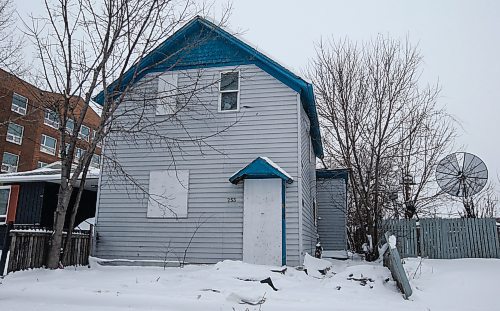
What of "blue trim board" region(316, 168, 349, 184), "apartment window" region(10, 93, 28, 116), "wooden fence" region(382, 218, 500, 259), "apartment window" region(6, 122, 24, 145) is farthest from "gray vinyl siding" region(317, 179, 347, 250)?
"apartment window" region(6, 122, 24, 145)

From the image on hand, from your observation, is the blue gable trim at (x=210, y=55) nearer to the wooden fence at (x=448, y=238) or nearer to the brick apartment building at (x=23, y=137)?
the wooden fence at (x=448, y=238)

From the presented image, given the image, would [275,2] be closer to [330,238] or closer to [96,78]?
[96,78]

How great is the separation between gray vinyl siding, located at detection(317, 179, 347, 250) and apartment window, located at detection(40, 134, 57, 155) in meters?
28.5

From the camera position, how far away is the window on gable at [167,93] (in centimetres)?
1242

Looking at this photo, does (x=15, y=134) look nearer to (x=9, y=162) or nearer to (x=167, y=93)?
(x=9, y=162)

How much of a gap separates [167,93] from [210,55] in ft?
6.11

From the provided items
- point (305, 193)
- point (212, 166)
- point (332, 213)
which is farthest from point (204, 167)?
point (332, 213)

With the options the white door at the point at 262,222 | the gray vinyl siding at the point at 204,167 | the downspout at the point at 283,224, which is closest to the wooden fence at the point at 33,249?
the gray vinyl siding at the point at 204,167

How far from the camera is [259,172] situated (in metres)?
10.7

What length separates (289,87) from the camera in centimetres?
1162

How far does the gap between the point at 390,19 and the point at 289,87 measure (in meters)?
19.7

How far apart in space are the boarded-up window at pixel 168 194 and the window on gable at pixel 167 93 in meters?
2.01

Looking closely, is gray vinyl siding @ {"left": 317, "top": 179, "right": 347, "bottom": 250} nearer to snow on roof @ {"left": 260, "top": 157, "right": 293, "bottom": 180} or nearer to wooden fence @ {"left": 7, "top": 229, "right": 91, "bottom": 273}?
snow on roof @ {"left": 260, "top": 157, "right": 293, "bottom": 180}

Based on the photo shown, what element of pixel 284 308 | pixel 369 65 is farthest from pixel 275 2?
pixel 284 308
